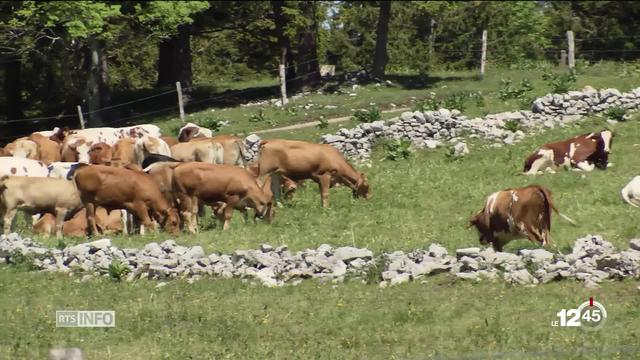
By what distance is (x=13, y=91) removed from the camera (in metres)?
51.1

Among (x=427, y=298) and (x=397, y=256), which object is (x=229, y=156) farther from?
(x=427, y=298)

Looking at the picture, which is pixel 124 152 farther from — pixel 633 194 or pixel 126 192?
pixel 633 194

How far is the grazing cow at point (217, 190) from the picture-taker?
2208cm

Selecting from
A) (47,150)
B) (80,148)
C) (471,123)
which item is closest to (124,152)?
(80,148)

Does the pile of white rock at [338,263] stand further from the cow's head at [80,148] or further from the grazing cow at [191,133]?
the grazing cow at [191,133]

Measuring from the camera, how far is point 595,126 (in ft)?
99.0

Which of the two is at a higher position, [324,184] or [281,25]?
[281,25]

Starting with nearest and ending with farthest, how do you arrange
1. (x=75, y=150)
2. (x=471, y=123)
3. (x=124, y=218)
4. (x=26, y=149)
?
1. (x=124, y=218)
2. (x=26, y=149)
3. (x=75, y=150)
4. (x=471, y=123)

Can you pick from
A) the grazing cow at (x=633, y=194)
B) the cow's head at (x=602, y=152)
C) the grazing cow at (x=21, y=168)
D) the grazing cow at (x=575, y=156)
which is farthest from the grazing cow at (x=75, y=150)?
the grazing cow at (x=633, y=194)

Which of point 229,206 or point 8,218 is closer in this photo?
point 229,206

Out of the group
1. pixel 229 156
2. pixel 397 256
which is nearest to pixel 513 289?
pixel 397 256

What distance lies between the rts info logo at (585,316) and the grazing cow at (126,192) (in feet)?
34.1

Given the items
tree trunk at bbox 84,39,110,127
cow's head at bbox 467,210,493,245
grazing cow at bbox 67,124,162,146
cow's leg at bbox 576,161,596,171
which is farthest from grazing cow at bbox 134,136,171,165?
tree trunk at bbox 84,39,110,127

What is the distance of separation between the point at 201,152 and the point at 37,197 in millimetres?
5740
